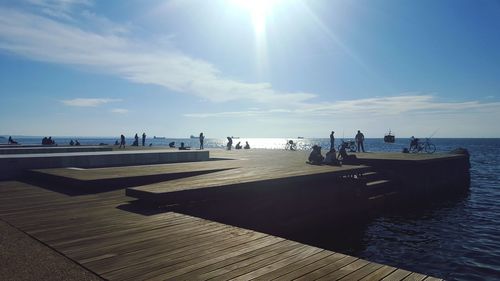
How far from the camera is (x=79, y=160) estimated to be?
16562 mm

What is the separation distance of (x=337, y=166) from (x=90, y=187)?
1146 centimetres

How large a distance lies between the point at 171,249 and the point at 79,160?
501 inches

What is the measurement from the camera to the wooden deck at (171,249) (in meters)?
4.81

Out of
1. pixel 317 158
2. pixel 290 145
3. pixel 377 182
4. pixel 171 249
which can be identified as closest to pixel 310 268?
pixel 171 249

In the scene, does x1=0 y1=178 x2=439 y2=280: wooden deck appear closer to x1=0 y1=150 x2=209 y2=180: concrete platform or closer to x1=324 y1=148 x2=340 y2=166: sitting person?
x1=0 y1=150 x2=209 y2=180: concrete platform

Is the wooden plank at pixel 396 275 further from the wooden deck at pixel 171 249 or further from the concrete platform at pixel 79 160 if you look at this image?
the concrete platform at pixel 79 160

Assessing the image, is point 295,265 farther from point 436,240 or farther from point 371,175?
point 371,175

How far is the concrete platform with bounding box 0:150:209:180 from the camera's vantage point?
14578mm

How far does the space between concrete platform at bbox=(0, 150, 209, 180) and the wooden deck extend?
265 inches

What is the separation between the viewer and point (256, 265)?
5098 millimetres

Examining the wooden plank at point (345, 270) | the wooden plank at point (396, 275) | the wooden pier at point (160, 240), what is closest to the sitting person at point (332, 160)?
the wooden pier at point (160, 240)

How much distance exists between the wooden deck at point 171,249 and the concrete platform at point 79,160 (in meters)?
6.74

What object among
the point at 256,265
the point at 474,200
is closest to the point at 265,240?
the point at 256,265

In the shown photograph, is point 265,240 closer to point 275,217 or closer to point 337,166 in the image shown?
point 275,217
